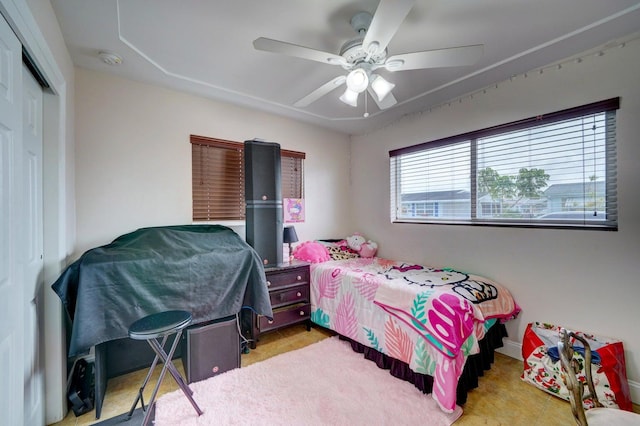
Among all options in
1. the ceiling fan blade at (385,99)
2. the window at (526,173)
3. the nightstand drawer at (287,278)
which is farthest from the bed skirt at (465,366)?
the ceiling fan blade at (385,99)

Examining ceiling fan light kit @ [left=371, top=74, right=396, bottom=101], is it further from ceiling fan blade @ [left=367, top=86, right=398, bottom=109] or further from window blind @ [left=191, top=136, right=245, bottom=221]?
window blind @ [left=191, top=136, right=245, bottom=221]

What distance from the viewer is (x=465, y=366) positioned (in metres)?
1.81

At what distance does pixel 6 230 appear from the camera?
3.36 ft

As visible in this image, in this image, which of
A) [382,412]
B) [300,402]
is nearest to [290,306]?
[300,402]

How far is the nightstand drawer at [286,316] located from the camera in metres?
2.50

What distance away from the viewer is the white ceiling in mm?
1495

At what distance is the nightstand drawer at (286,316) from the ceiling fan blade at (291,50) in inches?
Result: 86.3

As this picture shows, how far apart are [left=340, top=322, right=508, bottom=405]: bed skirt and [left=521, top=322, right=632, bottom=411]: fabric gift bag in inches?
9.1

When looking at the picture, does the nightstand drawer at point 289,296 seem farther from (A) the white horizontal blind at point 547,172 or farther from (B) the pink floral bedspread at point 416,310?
(A) the white horizontal blind at point 547,172

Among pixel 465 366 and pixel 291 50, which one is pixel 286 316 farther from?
pixel 291 50

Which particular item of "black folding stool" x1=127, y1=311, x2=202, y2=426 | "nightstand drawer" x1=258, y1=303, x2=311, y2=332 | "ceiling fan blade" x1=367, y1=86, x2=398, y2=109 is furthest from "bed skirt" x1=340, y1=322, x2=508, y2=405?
"ceiling fan blade" x1=367, y1=86, x2=398, y2=109

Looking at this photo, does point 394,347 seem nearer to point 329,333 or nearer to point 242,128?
point 329,333

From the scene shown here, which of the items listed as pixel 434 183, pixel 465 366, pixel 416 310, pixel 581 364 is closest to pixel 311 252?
pixel 416 310

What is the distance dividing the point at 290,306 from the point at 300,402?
108cm
